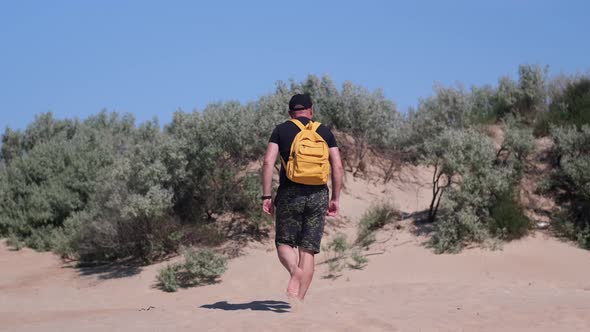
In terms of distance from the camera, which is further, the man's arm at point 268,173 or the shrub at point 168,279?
the shrub at point 168,279

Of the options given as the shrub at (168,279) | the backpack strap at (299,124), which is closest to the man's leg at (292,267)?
the backpack strap at (299,124)

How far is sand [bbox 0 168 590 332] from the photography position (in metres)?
6.09

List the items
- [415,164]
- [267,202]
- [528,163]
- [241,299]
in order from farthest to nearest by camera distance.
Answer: [415,164] < [528,163] < [241,299] < [267,202]

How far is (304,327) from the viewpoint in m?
5.61

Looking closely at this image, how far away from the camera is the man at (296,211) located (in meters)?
6.36

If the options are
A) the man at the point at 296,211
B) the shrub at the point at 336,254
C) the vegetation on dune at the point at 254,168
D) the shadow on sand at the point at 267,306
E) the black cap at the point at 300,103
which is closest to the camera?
A: the man at the point at 296,211

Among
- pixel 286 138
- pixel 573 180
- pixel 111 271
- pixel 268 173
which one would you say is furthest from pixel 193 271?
pixel 573 180

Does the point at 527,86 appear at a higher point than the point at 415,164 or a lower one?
higher

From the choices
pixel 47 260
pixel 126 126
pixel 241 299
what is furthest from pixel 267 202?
pixel 126 126

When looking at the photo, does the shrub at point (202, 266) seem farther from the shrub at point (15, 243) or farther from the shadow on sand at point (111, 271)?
the shrub at point (15, 243)

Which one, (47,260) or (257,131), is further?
(47,260)

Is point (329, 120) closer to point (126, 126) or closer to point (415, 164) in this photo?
point (415, 164)

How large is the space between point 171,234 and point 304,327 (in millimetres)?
5927

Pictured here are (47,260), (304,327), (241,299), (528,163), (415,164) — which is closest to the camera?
(304,327)
